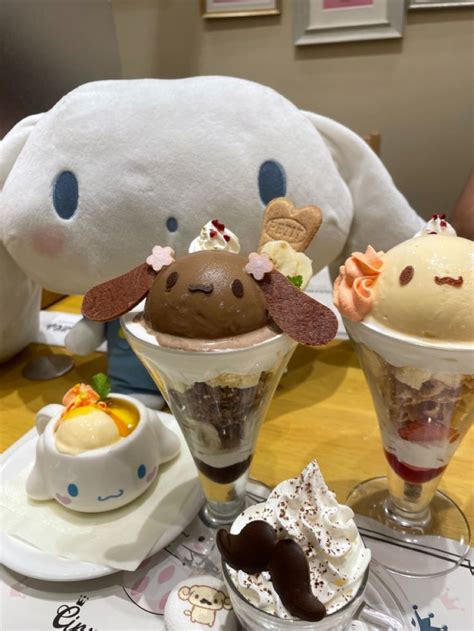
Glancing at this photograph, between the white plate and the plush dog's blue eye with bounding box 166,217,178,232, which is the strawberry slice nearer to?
the white plate

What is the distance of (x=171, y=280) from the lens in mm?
562

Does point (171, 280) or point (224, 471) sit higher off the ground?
point (171, 280)

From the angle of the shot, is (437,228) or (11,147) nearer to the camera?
(437,228)

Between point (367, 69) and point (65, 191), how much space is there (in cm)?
134

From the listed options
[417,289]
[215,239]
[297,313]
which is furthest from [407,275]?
[215,239]

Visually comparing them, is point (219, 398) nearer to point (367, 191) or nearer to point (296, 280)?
point (296, 280)

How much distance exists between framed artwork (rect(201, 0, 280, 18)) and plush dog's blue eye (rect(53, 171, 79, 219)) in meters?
1.28

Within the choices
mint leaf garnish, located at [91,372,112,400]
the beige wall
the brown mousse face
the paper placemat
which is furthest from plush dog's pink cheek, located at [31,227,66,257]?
the beige wall

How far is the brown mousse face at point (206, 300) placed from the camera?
53 centimetres

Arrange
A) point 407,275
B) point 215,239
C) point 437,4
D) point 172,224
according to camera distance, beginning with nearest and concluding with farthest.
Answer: point 407,275 < point 215,239 < point 172,224 < point 437,4

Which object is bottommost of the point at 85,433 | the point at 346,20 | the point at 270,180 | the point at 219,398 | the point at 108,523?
the point at 108,523

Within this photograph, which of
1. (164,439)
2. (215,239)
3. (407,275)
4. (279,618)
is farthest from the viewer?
(164,439)

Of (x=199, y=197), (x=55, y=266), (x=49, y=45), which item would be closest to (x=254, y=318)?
(x=199, y=197)

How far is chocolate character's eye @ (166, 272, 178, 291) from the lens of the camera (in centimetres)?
56
